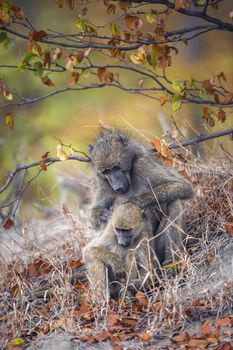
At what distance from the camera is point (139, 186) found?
6.53m

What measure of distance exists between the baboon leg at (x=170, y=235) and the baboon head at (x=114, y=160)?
424 millimetres

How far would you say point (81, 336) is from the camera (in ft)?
17.2

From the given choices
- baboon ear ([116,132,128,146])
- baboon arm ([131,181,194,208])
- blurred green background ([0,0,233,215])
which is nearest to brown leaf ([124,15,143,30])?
baboon ear ([116,132,128,146])

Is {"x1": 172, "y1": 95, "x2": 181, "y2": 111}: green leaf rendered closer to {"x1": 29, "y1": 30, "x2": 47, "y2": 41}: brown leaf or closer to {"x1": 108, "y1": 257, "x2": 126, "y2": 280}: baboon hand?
{"x1": 29, "y1": 30, "x2": 47, "y2": 41}: brown leaf

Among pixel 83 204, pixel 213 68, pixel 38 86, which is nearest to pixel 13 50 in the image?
pixel 38 86

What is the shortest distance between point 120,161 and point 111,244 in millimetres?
724

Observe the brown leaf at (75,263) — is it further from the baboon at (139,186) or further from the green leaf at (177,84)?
the green leaf at (177,84)

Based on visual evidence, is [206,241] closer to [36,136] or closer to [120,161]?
[120,161]

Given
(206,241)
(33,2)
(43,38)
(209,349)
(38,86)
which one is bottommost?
(209,349)

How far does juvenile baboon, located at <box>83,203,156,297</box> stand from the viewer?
19.4ft

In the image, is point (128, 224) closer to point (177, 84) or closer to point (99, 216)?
point (99, 216)

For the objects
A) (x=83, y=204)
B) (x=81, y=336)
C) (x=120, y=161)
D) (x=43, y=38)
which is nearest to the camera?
(x=81, y=336)

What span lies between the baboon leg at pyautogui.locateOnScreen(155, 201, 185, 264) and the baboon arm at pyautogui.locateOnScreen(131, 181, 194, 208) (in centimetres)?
6

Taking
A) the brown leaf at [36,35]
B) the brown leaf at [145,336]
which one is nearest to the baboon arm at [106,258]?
the brown leaf at [145,336]
